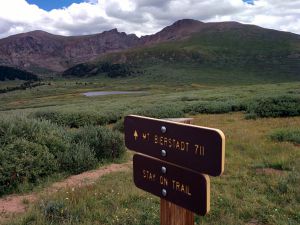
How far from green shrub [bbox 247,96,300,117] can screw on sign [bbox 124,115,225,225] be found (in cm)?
1577

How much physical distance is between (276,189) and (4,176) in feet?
17.6

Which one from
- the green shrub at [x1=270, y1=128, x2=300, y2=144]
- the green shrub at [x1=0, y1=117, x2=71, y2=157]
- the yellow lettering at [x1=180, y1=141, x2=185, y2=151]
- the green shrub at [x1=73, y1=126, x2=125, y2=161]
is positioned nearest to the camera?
the yellow lettering at [x1=180, y1=141, x2=185, y2=151]

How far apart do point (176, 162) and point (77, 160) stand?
6.31 meters

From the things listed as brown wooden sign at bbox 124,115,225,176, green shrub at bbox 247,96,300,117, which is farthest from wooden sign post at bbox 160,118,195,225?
green shrub at bbox 247,96,300,117

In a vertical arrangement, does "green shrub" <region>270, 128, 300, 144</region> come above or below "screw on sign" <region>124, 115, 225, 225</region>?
below

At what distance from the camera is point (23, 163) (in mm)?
8125

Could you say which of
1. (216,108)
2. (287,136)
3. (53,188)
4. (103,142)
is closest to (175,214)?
(53,188)

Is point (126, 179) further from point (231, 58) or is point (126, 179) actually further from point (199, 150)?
point (231, 58)

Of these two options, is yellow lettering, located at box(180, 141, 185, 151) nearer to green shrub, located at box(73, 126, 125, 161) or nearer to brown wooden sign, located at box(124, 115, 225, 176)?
brown wooden sign, located at box(124, 115, 225, 176)

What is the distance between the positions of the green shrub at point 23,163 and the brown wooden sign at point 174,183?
4981 mm

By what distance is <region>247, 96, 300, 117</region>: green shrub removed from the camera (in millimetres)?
18312

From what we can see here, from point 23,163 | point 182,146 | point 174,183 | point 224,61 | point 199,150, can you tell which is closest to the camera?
point 199,150

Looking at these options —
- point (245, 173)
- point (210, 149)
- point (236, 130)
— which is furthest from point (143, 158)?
point (236, 130)

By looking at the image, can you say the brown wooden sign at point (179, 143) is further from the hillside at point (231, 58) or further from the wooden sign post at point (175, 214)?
the hillside at point (231, 58)
